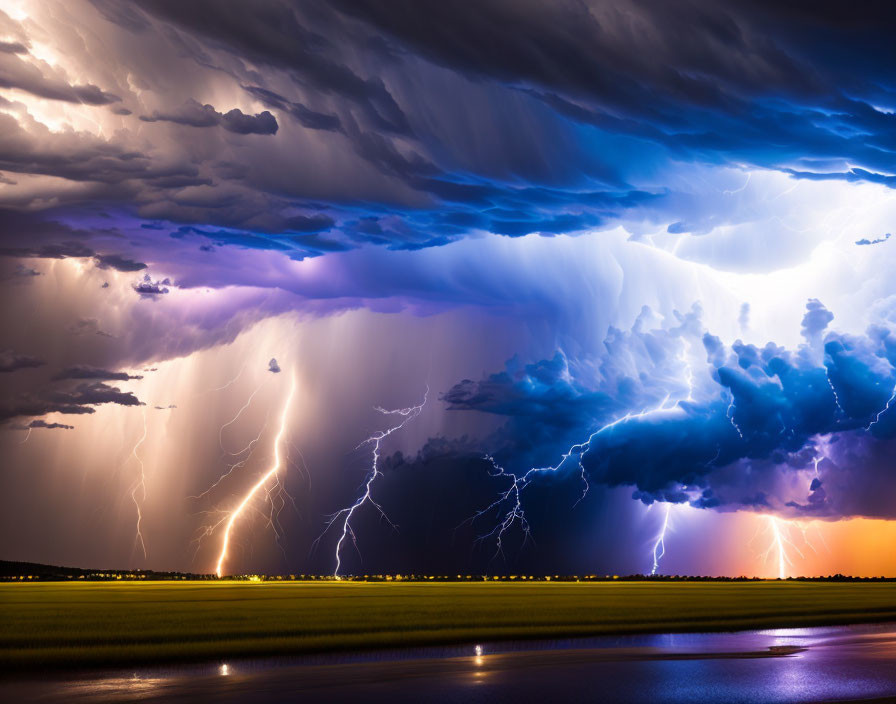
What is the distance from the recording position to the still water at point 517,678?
22016 millimetres

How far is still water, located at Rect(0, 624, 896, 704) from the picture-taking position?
72.2ft

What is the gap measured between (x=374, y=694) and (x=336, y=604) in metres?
38.2

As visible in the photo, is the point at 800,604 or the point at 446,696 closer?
the point at 446,696

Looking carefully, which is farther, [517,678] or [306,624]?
[306,624]

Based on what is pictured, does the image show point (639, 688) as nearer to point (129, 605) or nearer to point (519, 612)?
point (519, 612)

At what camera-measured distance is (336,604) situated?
5931cm

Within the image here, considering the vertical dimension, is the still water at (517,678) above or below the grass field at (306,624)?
below

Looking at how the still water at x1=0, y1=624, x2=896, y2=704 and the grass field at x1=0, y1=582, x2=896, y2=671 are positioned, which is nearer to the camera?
the still water at x1=0, y1=624, x2=896, y2=704

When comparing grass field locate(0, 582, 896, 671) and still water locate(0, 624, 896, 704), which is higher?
grass field locate(0, 582, 896, 671)

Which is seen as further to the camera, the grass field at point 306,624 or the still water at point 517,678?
the grass field at point 306,624

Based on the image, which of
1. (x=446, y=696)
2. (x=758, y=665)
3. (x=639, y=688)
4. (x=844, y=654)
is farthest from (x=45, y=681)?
(x=844, y=654)

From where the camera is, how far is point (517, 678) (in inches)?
998

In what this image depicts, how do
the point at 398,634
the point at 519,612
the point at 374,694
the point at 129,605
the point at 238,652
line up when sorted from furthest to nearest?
the point at 129,605 → the point at 519,612 → the point at 398,634 → the point at 238,652 → the point at 374,694

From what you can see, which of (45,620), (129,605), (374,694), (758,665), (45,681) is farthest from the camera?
(129,605)
